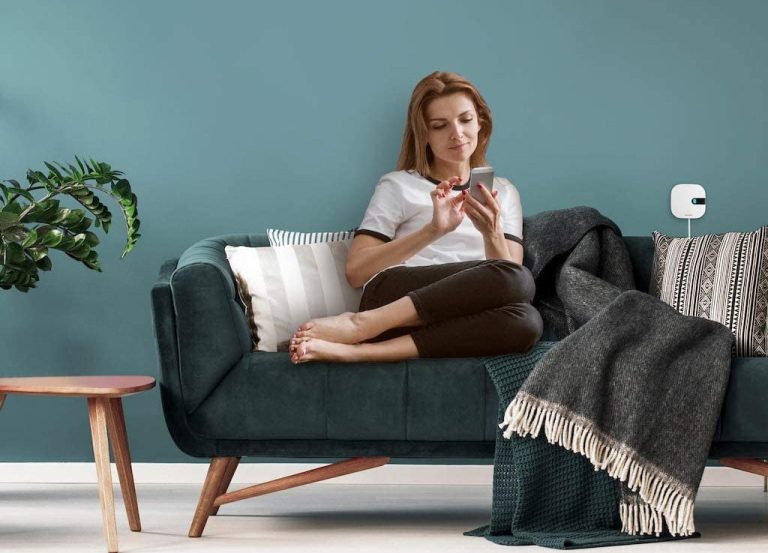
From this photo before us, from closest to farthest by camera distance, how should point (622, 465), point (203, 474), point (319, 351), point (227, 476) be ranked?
point (622, 465), point (319, 351), point (227, 476), point (203, 474)

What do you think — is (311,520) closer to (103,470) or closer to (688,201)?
(103,470)

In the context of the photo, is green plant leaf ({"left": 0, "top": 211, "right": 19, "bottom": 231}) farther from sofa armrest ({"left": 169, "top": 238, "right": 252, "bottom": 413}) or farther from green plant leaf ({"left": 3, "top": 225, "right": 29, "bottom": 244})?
sofa armrest ({"left": 169, "top": 238, "right": 252, "bottom": 413})

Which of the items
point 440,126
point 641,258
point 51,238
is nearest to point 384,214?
point 440,126

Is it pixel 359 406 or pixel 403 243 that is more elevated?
pixel 403 243

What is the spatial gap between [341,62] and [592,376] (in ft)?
4.84

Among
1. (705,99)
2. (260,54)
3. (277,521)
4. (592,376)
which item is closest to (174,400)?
(277,521)

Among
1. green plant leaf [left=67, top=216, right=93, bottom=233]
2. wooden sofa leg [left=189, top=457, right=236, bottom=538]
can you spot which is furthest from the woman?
green plant leaf [left=67, top=216, right=93, bottom=233]

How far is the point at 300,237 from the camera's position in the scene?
2.93m

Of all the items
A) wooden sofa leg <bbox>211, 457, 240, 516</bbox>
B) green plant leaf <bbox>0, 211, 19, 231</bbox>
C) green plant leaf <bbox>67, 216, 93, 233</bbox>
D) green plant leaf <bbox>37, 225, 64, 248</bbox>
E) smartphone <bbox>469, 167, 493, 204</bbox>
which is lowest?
wooden sofa leg <bbox>211, 457, 240, 516</bbox>

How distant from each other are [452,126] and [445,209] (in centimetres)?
35

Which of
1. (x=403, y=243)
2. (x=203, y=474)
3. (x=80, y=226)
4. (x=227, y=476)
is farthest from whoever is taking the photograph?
(x=203, y=474)

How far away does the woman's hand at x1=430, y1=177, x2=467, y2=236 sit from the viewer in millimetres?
2594

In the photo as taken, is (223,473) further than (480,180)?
No

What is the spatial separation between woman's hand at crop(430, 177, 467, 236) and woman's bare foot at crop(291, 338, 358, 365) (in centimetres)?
44
